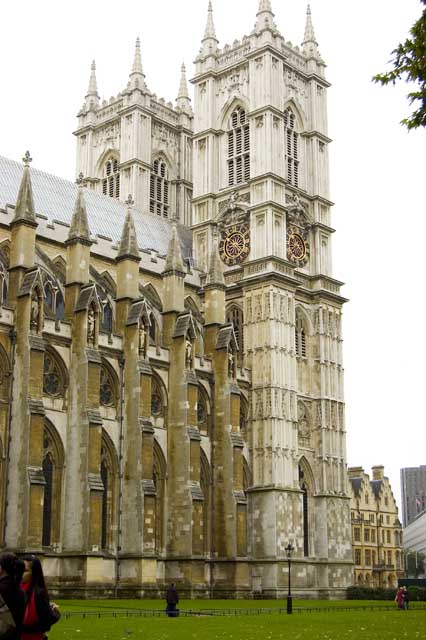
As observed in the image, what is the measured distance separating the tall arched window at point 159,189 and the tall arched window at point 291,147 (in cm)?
1188

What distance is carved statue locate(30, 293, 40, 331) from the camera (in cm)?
4591

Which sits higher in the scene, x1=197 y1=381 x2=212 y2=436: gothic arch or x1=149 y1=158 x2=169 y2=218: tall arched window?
x1=149 y1=158 x2=169 y2=218: tall arched window

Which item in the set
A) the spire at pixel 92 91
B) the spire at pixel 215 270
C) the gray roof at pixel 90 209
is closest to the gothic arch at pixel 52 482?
the gray roof at pixel 90 209

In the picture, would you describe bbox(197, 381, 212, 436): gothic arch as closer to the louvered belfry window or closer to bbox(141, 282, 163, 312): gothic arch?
bbox(141, 282, 163, 312): gothic arch

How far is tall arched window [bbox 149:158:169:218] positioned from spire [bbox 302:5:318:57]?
46.5 feet

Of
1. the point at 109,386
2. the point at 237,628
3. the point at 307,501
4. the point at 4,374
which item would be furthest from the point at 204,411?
the point at 237,628

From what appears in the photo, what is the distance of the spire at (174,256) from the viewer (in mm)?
56812

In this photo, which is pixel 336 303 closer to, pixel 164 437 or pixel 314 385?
pixel 314 385

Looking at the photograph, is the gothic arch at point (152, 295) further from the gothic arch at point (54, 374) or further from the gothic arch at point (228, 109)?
the gothic arch at point (228, 109)

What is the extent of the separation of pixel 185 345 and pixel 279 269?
10.1 meters

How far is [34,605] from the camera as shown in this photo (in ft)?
33.8

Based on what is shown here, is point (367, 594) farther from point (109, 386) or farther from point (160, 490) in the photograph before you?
point (109, 386)

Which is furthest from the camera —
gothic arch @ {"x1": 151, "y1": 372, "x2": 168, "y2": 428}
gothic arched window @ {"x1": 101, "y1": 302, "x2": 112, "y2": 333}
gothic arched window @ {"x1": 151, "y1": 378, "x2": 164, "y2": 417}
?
gothic arched window @ {"x1": 101, "y1": 302, "x2": 112, "y2": 333}

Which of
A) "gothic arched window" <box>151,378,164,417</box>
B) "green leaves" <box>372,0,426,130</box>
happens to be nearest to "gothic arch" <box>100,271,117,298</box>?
"gothic arched window" <box>151,378,164,417</box>
